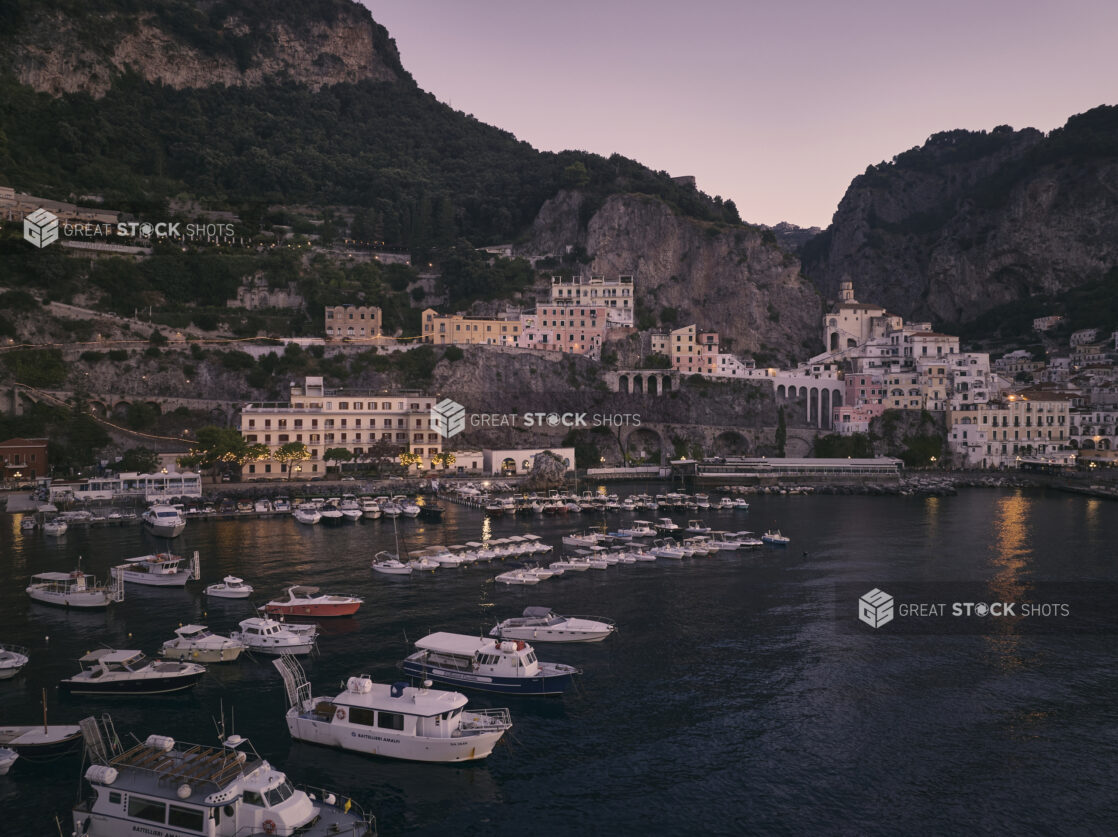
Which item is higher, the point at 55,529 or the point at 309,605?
the point at 55,529

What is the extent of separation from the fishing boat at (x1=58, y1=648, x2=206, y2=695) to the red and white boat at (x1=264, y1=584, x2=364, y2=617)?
8923 mm

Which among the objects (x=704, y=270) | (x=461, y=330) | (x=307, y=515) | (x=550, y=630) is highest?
(x=704, y=270)

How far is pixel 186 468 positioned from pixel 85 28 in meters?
122

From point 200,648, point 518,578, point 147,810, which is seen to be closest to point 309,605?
point 200,648

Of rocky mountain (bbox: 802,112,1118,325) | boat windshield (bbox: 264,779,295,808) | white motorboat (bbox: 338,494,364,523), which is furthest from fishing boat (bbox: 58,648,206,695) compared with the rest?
rocky mountain (bbox: 802,112,1118,325)

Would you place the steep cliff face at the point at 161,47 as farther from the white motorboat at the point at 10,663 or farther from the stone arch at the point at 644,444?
the white motorboat at the point at 10,663

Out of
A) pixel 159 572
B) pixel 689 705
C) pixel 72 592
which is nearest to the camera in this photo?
pixel 689 705

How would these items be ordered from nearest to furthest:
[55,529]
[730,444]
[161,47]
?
[55,529]
[730,444]
[161,47]

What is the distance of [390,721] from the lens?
25.8 m

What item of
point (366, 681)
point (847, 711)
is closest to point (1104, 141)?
point (847, 711)

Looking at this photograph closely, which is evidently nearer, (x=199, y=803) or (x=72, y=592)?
(x=199, y=803)

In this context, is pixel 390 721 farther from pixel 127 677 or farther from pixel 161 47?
pixel 161 47

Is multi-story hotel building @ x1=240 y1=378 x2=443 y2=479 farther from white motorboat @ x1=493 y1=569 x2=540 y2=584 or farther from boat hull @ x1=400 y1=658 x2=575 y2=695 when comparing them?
boat hull @ x1=400 y1=658 x2=575 y2=695

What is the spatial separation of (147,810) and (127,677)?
1268cm
